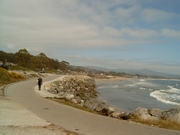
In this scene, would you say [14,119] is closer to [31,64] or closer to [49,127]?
[49,127]

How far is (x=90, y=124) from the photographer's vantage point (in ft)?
24.9

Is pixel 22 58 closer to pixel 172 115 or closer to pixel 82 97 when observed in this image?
pixel 82 97

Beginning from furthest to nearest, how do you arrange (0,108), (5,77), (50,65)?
(50,65) < (5,77) < (0,108)

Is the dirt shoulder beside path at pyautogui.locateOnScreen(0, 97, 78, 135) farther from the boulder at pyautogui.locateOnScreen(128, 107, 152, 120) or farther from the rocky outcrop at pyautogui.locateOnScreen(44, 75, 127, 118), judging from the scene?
the rocky outcrop at pyautogui.locateOnScreen(44, 75, 127, 118)

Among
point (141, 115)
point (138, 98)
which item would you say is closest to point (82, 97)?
point (138, 98)

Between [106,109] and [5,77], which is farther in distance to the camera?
[5,77]

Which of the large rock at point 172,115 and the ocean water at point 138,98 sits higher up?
the large rock at point 172,115

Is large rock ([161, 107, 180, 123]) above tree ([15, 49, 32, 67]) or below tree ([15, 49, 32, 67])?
below

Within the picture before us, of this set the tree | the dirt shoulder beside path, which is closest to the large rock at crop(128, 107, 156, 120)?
the dirt shoulder beside path

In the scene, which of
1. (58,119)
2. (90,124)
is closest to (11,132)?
(58,119)

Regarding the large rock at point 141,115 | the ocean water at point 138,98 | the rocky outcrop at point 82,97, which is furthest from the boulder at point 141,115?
the ocean water at point 138,98

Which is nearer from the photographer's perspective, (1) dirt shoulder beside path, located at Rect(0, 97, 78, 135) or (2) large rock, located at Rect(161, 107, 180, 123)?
(1) dirt shoulder beside path, located at Rect(0, 97, 78, 135)

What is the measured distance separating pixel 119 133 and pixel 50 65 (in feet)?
287

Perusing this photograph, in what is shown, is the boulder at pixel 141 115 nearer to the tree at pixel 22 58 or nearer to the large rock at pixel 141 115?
the large rock at pixel 141 115
